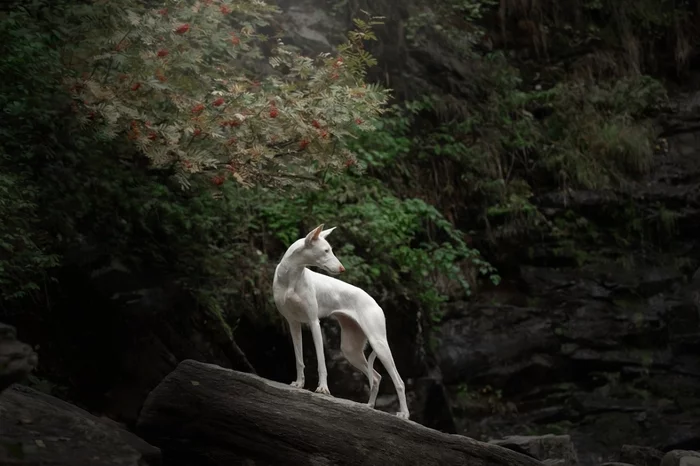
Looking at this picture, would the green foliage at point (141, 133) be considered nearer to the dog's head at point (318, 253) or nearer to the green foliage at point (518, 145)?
the dog's head at point (318, 253)

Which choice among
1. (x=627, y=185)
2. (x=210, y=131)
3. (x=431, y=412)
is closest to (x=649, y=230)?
(x=627, y=185)

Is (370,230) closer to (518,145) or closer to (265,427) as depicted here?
(265,427)

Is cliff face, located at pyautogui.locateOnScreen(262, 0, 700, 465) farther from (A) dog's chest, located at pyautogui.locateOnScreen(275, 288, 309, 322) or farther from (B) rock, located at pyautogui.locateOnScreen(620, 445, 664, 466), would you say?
(A) dog's chest, located at pyautogui.locateOnScreen(275, 288, 309, 322)

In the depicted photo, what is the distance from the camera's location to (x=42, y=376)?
25.8 ft

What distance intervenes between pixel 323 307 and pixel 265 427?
100 centimetres

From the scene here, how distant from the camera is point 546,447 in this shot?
27.7 feet

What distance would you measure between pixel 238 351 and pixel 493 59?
26.9 feet

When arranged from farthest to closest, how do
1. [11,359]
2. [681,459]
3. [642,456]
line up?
[642,456] → [681,459] → [11,359]

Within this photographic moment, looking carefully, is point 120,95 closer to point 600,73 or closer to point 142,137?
point 142,137

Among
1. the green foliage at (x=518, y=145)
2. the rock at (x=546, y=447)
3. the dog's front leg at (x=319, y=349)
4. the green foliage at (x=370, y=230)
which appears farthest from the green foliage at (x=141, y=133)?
the green foliage at (x=518, y=145)

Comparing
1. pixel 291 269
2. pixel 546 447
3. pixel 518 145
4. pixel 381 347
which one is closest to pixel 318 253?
pixel 291 269

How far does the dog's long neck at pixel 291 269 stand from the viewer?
6.25 meters

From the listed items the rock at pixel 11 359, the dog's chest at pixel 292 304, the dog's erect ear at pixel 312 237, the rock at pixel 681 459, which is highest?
the dog's erect ear at pixel 312 237

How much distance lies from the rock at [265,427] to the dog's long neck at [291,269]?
73 cm
